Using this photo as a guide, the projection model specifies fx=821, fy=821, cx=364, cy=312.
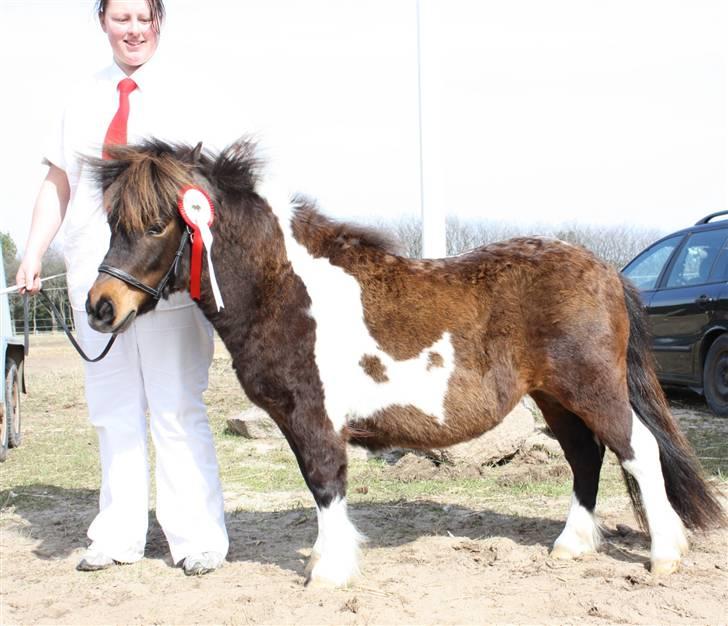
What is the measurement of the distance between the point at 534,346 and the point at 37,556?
2950 millimetres

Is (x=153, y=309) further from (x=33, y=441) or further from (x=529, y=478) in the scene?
(x=33, y=441)

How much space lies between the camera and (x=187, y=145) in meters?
3.93

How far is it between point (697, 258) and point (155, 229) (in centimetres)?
696

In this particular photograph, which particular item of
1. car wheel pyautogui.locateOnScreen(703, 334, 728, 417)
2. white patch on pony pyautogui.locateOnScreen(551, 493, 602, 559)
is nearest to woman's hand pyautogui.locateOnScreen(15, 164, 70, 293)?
white patch on pony pyautogui.locateOnScreen(551, 493, 602, 559)

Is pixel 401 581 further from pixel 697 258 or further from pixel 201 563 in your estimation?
pixel 697 258

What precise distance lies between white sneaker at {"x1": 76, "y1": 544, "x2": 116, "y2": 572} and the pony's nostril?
139cm

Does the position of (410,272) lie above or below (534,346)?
above

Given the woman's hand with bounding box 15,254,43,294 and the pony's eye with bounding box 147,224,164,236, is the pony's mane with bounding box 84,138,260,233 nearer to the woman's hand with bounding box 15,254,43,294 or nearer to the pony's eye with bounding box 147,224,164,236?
the pony's eye with bounding box 147,224,164,236

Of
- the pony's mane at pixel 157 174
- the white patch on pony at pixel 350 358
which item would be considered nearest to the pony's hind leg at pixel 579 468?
the white patch on pony at pixel 350 358

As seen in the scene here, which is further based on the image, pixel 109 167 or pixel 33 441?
pixel 33 441

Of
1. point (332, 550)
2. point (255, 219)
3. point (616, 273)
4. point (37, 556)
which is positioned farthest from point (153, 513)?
point (616, 273)

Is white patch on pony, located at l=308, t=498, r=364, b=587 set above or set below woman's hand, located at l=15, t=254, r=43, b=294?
below

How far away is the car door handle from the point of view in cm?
841

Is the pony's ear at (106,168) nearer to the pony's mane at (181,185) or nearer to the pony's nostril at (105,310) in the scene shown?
the pony's mane at (181,185)
